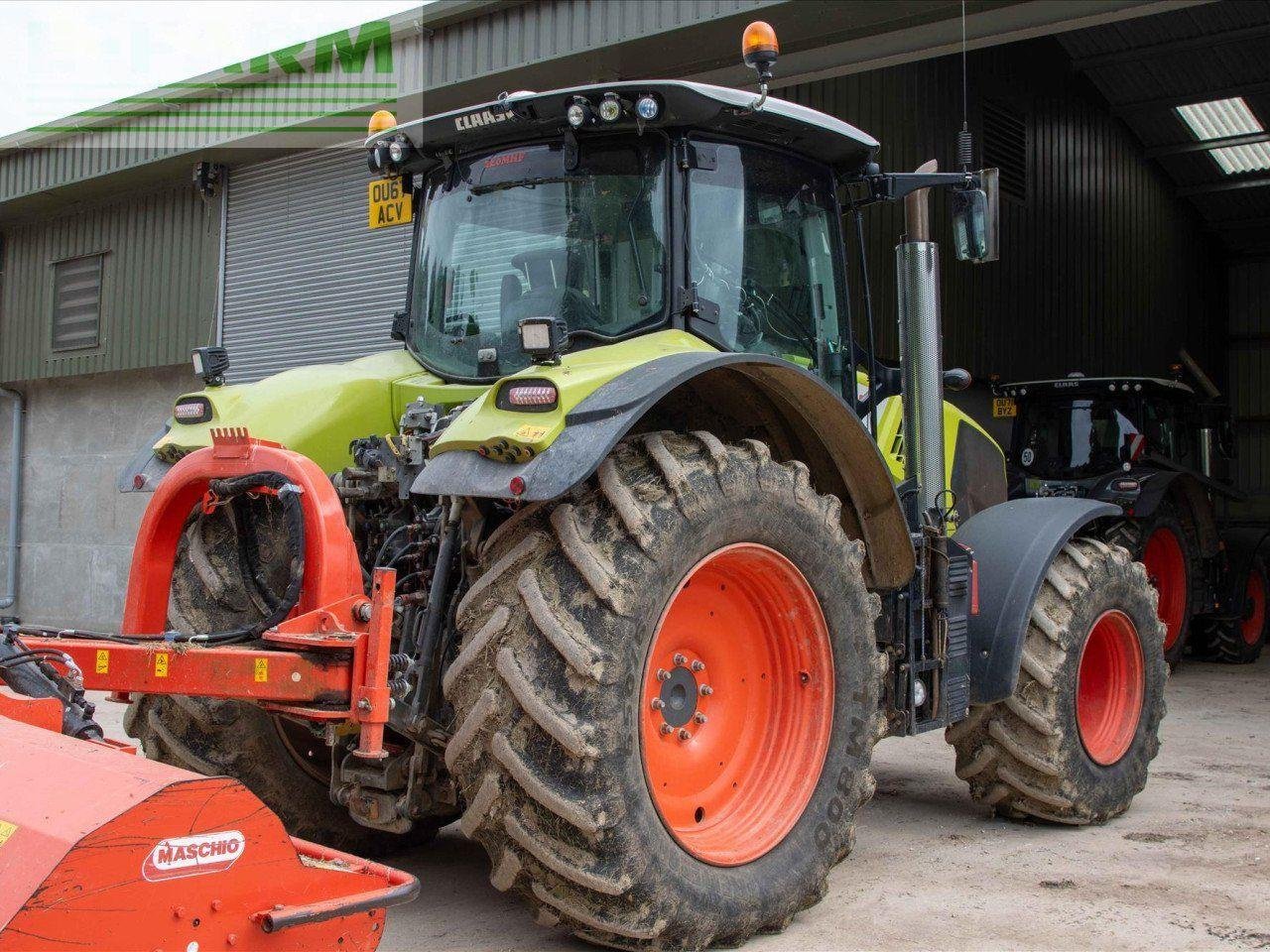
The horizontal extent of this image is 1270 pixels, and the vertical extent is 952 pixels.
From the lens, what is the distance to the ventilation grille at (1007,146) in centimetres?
1423

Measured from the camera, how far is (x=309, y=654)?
3.25 metres

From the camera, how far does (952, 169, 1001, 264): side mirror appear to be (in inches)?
192

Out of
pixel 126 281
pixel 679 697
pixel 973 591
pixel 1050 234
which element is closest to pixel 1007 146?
pixel 1050 234

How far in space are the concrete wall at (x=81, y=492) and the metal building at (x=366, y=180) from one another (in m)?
0.03

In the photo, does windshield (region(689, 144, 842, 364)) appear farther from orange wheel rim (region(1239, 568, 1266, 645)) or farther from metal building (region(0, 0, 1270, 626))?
orange wheel rim (region(1239, 568, 1266, 645))

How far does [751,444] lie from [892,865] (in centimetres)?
184

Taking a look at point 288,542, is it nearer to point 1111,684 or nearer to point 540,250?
point 540,250

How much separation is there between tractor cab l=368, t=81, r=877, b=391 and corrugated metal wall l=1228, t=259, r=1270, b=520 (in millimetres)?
20556

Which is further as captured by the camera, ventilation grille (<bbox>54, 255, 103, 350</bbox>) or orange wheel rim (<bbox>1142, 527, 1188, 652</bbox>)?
ventilation grille (<bbox>54, 255, 103, 350</bbox>)

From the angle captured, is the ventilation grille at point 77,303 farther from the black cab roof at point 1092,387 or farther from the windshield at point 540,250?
the windshield at point 540,250

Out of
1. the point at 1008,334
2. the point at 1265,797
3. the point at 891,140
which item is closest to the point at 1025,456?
the point at 1008,334

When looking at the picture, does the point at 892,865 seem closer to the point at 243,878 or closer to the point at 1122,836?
the point at 1122,836

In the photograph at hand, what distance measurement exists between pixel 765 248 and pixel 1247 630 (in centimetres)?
1120

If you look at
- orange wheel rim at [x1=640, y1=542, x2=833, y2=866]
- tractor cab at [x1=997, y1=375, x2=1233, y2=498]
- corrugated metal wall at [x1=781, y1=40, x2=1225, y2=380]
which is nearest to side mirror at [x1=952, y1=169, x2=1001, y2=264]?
orange wheel rim at [x1=640, y1=542, x2=833, y2=866]
